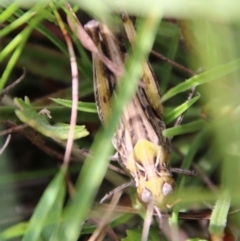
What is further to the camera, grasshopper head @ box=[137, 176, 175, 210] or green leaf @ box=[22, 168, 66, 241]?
grasshopper head @ box=[137, 176, 175, 210]

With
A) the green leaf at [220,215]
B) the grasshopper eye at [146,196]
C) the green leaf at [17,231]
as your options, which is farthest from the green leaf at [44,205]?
the green leaf at [220,215]

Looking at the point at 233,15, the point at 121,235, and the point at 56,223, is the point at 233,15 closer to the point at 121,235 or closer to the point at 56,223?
the point at 56,223

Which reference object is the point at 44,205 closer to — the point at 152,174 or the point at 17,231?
the point at 17,231

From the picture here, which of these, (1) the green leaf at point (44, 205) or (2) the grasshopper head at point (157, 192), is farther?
(2) the grasshopper head at point (157, 192)

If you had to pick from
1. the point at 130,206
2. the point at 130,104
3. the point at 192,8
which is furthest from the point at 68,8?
the point at 130,206

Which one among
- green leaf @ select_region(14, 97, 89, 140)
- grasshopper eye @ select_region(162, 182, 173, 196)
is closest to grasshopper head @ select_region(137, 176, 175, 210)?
grasshopper eye @ select_region(162, 182, 173, 196)

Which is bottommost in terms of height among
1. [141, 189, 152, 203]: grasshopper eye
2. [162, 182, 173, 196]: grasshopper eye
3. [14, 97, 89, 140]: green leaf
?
[141, 189, 152, 203]: grasshopper eye

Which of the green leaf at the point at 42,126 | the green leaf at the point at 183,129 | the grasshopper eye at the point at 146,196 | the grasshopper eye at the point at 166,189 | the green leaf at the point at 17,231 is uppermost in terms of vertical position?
the green leaf at the point at 183,129

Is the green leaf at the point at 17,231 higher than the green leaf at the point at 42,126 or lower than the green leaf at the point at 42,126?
lower

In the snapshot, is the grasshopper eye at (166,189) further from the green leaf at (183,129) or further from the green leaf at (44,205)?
the green leaf at (44,205)

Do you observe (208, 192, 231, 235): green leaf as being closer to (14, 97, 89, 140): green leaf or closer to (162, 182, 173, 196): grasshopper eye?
(162, 182, 173, 196): grasshopper eye
